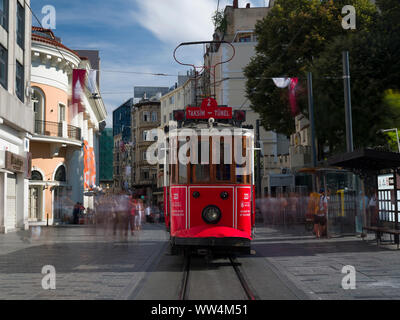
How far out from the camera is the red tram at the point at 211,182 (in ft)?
39.1

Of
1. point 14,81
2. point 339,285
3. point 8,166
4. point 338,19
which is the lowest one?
point 339,285

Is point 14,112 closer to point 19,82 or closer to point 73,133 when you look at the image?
point 19,82

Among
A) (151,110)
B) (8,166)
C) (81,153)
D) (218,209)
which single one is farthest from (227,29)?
(218,209)

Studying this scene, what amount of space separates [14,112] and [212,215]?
1550 centimetres

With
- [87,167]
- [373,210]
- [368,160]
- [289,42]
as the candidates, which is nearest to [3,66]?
[368,160]

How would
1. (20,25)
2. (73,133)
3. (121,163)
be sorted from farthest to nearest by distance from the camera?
1. (121,163)
2. (73,133)
3. (20,25)

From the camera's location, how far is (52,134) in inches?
1314

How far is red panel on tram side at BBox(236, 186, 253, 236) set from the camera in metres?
12.0

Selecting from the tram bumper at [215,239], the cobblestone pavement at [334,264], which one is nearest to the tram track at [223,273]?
the tram bumper at [215,239]

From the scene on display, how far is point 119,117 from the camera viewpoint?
103438 mm

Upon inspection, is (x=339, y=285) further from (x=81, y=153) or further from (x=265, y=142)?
(x=265, y=142)

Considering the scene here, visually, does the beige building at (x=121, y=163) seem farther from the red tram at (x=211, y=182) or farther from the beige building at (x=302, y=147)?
the red tram at (x=211, y=182)
